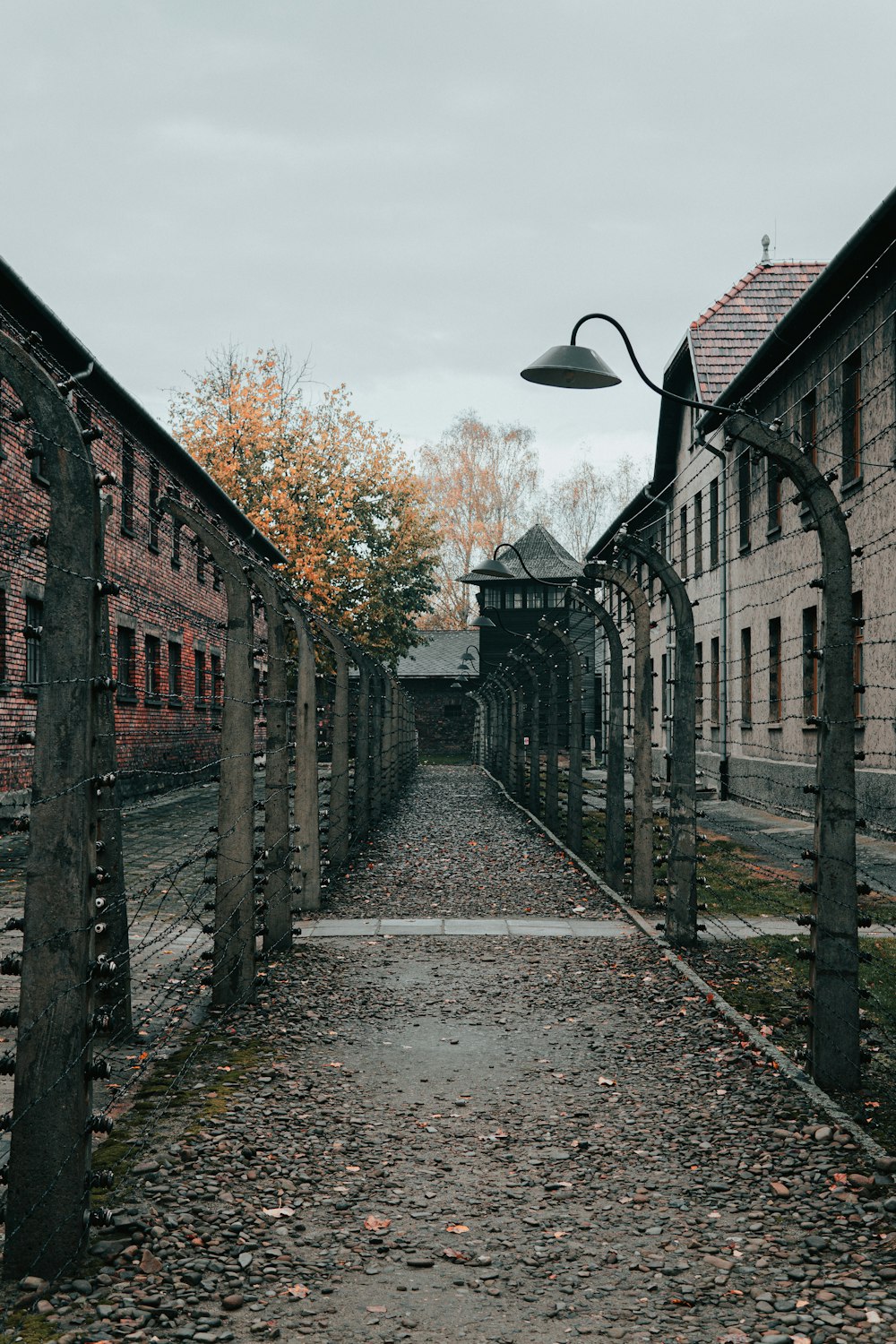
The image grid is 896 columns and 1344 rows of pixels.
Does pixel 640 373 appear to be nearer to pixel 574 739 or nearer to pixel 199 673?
pixel 574 739

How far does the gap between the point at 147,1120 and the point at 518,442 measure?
195ft

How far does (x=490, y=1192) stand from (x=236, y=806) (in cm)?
326

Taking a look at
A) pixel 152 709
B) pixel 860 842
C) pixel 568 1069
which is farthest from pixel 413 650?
pixel 568 1069

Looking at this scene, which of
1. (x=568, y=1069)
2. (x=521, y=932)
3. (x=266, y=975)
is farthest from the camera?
(x=521, y=932)

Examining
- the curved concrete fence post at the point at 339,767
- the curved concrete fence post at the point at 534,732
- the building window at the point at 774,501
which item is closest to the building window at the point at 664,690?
the building window at the point at 774,501

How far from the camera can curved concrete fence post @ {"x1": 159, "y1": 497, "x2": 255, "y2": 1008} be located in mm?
7223

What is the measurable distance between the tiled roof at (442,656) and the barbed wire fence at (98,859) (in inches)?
1899

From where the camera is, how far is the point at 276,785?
9.52 m

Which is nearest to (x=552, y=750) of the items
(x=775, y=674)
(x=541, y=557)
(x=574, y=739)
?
(x=574, y=739)

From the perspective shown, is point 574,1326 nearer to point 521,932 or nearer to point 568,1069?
point 568,1069

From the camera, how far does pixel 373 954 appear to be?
9242 mm

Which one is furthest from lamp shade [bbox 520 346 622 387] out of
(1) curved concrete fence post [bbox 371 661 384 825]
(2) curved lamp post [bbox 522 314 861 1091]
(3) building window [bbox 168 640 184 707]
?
(3) building window [bbox 168 640 184 707]

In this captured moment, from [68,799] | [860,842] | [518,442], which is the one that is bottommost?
[860,842]

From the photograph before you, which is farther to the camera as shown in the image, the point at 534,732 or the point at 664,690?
the point at 664,690
